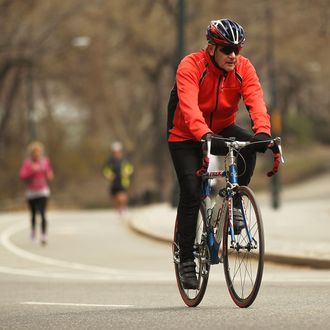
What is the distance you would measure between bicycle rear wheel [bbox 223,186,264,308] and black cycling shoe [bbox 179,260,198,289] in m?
0.47

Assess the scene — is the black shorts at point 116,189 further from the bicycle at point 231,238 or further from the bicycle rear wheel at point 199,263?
the bicycle at point 231,238

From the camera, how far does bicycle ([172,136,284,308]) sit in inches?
314

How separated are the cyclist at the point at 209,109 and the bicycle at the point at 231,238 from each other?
0.07m

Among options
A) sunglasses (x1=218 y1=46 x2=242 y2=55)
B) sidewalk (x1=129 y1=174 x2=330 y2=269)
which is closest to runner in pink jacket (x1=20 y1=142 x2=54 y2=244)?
sidewalk (x1=129 y1=174 x2=330 y2=269)

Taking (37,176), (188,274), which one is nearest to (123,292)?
(188,274)

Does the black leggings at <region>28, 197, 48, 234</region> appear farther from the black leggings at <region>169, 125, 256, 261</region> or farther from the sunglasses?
the sunglasses

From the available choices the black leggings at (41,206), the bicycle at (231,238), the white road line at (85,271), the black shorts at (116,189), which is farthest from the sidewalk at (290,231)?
the bicycle at (231,238)

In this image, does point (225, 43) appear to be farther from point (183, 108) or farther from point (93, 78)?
point (93, 78)

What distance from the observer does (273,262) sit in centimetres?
1537

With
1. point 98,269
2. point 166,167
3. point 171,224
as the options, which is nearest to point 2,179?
point 166,167

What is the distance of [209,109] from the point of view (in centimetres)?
843

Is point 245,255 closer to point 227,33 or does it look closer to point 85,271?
point 227,33

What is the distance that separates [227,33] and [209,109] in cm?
55

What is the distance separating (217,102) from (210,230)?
0.92m
